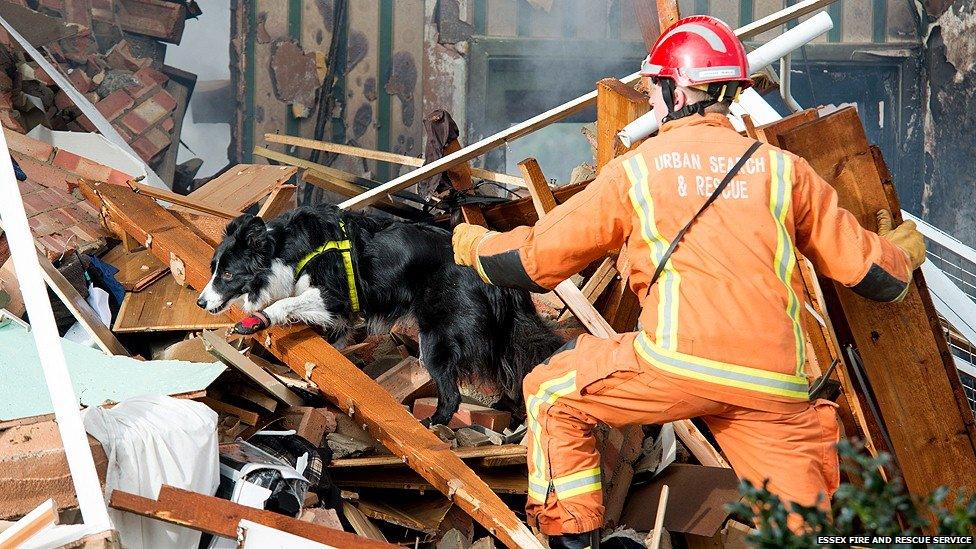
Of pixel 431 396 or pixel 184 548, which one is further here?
pixel 431 396

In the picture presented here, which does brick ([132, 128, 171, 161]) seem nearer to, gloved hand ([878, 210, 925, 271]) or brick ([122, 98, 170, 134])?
brick ([122, 98, 170, 134])

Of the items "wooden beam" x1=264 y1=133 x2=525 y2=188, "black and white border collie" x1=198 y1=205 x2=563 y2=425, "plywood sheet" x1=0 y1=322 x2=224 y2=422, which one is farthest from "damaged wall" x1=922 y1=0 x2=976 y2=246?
"plywood sheet" x1=0 y1=322 x2=224 y2=422

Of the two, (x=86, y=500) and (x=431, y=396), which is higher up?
(x=86, y=500)

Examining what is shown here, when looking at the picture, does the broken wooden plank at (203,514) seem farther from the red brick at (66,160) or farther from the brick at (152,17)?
the brick at (152,17)

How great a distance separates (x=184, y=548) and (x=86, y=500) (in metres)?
0.51

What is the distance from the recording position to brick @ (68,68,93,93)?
8.27 meters

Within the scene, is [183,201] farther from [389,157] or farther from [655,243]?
[655,243]

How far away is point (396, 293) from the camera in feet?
16.2

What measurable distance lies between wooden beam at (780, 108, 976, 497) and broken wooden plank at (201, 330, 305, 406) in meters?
2.23

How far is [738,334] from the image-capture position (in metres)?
2.74

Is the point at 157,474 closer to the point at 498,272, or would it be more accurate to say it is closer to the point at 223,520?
the point at 223,520

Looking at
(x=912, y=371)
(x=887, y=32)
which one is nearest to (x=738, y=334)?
(x=912, y=371)

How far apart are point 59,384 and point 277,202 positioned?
11.5ft

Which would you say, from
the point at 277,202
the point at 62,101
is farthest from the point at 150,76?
the point at 277,202
